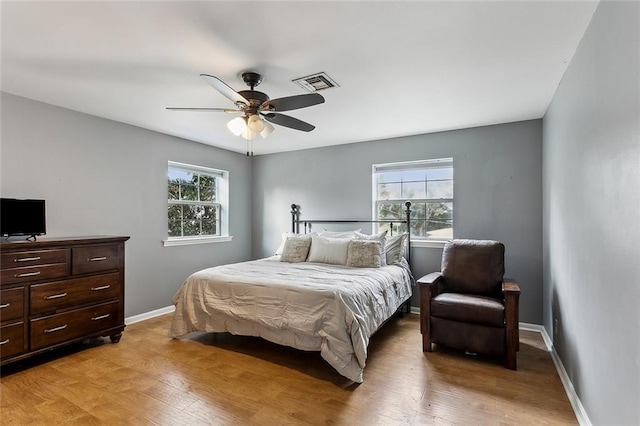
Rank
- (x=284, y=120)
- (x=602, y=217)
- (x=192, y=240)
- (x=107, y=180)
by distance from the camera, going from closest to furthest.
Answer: (x=602, y=217), (x=284, y=120), (x=107, y=180), (x=192, y=240)

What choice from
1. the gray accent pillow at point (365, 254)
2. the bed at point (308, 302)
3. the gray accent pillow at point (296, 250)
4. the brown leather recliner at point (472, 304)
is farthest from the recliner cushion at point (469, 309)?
the gray accent pillow at point (296, 250)

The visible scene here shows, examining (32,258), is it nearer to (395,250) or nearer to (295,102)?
(295,102)

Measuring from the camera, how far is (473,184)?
154 inches

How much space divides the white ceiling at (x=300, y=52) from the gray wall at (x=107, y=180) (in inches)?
10.5

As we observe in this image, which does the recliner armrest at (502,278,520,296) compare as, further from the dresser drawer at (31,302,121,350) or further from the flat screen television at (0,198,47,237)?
the flat screen television at (0,198,47,237)

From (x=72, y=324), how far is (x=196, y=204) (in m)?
2.22

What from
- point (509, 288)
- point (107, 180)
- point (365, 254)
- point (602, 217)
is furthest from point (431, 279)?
point (107, 180)

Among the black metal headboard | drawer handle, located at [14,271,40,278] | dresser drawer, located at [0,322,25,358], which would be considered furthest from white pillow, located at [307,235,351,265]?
dresser drawer, located at [0,322,25,358]

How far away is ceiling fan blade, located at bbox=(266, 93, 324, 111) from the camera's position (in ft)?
7.30

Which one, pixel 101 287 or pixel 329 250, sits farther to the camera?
pixel 329 250

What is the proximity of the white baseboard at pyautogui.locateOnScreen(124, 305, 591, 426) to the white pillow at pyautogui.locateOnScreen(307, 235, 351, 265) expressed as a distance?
4.19 feet

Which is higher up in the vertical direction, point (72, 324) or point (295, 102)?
point (295, 102)

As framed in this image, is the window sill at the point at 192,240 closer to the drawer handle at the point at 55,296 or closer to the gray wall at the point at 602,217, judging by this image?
the drawer handle at the point at 55,296

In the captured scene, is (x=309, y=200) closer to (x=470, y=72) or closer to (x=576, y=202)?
(x=470, y=72)
